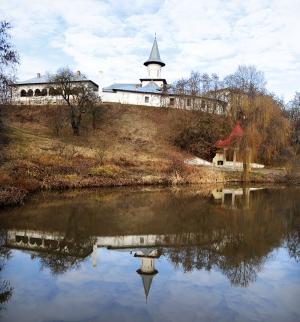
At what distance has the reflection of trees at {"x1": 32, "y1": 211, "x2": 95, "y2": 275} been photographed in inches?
446

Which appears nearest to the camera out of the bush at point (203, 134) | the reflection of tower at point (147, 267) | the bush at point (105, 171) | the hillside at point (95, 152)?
the reflection of tower at point (147, 267)

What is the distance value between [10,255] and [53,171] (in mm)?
16932

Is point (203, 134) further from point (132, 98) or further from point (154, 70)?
point (154, 70)

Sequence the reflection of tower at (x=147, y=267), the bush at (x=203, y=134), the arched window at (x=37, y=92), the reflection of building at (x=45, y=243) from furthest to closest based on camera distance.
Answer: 1. the arched window at (x=37, y=92)
2. the bush at (x=203, y=134)
3. the reflection of building at (x=45, y=243)
4. the reflection of tower at (x=147, y=267)

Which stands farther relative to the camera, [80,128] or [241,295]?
[80,128]

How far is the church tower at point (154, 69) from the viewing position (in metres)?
68.6

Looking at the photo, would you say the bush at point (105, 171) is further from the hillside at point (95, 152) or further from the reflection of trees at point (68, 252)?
the reflection of trees at point (68, 252)

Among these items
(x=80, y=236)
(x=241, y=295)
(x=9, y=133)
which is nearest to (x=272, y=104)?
(x=9, y=133)

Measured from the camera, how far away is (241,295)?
9.29m

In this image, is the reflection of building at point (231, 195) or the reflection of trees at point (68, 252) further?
the reflection of building at point (231, 195)

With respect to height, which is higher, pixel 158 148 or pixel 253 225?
pixel 158 148

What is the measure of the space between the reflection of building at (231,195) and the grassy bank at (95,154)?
16.0ft

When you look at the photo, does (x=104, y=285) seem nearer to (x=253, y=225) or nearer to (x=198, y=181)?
(x=253, y=225)

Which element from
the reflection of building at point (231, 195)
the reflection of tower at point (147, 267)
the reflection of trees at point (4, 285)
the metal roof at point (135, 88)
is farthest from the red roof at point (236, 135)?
the reflection of trees at point (4, 285)
